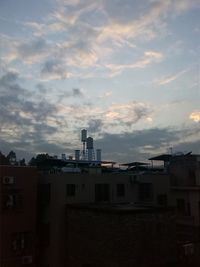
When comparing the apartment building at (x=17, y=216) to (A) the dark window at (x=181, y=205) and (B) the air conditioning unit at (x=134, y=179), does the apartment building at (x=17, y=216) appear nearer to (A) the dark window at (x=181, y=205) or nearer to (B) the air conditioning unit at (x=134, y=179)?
(B) the air conditioning unit at (x=134, y=179)

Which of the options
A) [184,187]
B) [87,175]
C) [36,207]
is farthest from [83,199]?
[184,187]

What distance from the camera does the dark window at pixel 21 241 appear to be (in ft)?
74.3

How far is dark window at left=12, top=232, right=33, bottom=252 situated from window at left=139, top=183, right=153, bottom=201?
9253 millimetres

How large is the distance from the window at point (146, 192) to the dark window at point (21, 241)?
9253 millimetres

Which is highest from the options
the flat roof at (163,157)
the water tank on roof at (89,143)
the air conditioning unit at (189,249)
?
the water tank on roof at (89,143)

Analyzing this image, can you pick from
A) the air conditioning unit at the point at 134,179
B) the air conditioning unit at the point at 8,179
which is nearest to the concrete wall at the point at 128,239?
the air conditioning unit at the point at 8,179

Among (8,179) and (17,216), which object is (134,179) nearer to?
(17,216)

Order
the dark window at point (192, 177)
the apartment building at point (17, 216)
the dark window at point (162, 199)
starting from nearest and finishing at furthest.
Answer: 1. the apartment building at point (17, 216)
2. the dark window at point (162, 199)
3. the dark window at point (192, 177)

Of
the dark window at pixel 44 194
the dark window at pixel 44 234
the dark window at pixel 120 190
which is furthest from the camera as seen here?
the dark window at pixel 120 190

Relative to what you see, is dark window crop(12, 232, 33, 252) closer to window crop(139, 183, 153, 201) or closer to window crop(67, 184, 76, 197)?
window crop(67, 184, 76, 197)

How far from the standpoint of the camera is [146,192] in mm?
28469

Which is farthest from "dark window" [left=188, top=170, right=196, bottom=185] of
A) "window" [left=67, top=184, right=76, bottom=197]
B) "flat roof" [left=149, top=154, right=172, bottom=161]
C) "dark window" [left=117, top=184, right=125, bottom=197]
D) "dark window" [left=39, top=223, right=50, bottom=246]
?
"dark window" [left=39, top=223, right=50, bottom=246]

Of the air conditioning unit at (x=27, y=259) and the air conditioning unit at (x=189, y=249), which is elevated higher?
the air conditioning unit at (x=189, y=249)

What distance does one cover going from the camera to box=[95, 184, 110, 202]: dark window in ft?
84.0
